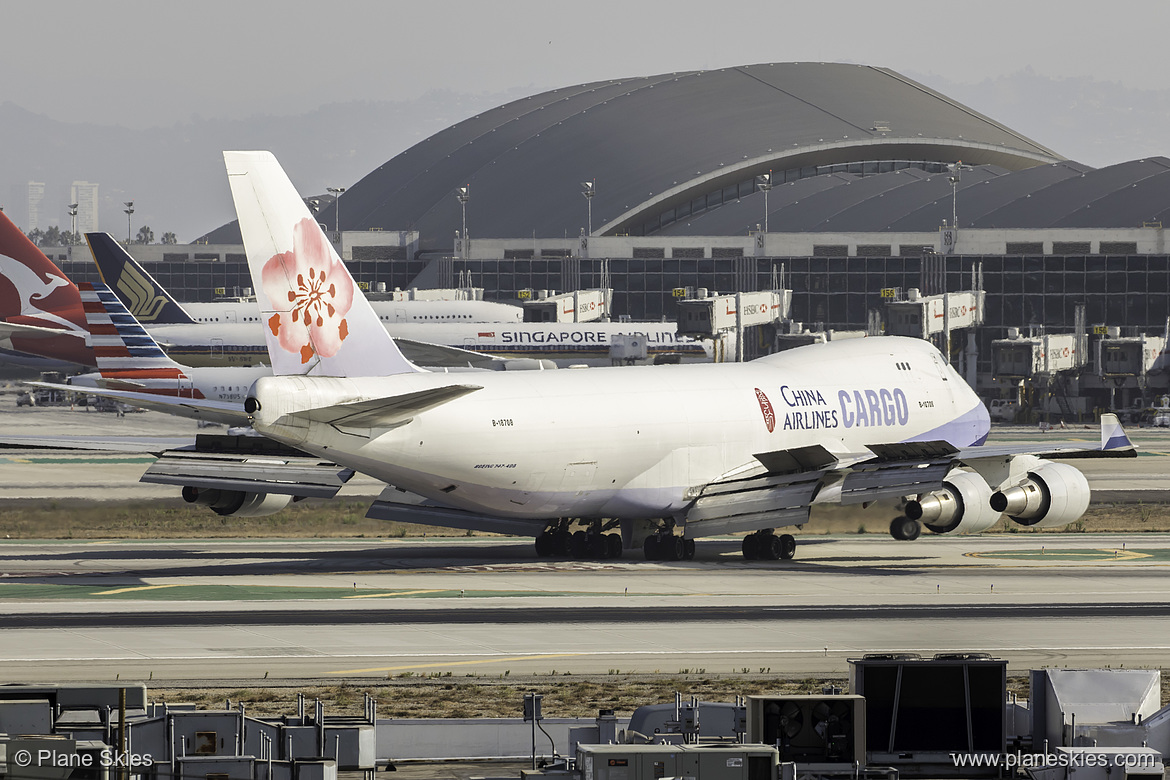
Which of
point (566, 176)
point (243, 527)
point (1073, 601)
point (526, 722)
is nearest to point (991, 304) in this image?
point (566, 176)

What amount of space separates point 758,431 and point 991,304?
97.0 m

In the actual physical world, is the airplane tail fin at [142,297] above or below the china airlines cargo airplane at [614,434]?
above

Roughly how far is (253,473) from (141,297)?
72.4 m

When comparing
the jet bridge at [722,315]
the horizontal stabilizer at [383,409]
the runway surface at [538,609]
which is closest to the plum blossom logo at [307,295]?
the horizontal stabilizer at [383,409]

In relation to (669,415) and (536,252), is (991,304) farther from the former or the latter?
(669,415)

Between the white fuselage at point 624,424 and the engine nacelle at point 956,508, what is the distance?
504cm

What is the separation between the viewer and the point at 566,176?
19662cm

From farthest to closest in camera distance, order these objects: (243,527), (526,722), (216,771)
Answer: (243,527) < (526,722) < (216,771)

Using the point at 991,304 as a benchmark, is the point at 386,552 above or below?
below

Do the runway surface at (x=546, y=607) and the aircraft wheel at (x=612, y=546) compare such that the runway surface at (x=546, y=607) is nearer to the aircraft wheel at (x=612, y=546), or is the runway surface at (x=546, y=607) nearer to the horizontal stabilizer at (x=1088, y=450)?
the aircraft wheel at (x=612, y=546)

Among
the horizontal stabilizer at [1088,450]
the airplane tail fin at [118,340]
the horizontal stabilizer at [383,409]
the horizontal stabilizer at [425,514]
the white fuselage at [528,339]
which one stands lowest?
the horizontal stabilizer at [425,514]

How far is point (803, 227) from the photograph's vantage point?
17438 centimetres

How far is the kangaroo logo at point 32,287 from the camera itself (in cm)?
10838

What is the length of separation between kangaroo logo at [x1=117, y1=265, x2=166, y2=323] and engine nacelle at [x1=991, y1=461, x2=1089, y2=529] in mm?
76611
